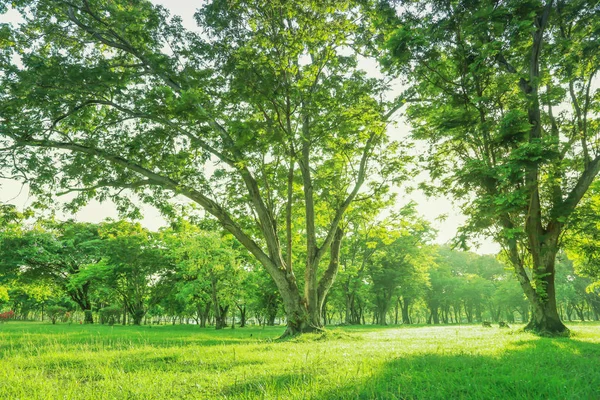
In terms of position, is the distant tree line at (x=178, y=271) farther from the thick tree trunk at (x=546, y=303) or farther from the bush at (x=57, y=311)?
the thick tree trunk at (x=546, y=303)

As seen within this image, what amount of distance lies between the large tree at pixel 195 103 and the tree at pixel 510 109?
2.48 m

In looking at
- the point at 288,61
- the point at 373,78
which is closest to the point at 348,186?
the point at 373,78

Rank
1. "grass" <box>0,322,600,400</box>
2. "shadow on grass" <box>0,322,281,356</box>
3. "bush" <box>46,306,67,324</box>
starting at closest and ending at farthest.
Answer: "grass" <box>0,322,600,400</box>
"shadow on grass" <box>0,322,281,356</box>
"bush" <box>46,306,67,324</box>

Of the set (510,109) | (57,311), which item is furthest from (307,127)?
(57,311)

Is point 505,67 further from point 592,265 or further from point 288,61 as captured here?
point 592,265

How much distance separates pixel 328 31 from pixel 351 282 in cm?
3209

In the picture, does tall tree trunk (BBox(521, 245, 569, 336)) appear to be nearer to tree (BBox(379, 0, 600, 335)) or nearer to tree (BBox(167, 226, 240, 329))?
tree (BBox(379, 0, 600, 335))

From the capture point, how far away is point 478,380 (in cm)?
459

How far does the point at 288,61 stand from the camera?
1301cm

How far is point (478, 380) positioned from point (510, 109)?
1331 centimetres

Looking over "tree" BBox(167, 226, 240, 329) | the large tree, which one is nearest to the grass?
the large tree

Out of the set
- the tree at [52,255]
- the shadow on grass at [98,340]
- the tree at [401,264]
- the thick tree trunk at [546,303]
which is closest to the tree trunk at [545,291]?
the thick tree trunk at [546,303]

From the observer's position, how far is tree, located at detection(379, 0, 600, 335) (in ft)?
37.1

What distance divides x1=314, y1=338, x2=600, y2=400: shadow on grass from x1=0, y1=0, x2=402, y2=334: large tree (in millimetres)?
7902
